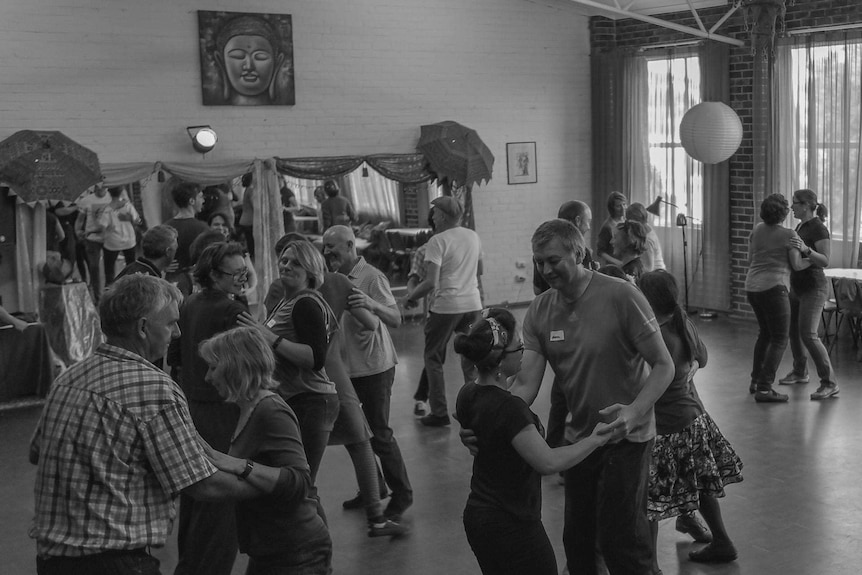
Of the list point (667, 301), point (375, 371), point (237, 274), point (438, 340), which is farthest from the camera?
point (438, 340)

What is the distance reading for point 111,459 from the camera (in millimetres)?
2570

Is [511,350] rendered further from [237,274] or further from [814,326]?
[814,326]

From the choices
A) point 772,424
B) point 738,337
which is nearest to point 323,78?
point 738,337

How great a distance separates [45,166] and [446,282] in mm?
4390

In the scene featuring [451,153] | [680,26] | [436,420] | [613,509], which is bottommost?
[436,420]

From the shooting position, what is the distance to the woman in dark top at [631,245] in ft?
20.2

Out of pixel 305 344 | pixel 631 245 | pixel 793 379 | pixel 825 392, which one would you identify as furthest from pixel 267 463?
pixel 793 379

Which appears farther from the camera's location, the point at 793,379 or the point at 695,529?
the point at 793,379

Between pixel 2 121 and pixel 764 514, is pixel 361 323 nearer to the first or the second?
pixel 764 514

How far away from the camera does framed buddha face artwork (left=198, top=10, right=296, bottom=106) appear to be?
10555 mm

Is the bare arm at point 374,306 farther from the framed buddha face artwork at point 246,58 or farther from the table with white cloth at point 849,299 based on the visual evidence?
the framed buddha face artwork at point 246,58

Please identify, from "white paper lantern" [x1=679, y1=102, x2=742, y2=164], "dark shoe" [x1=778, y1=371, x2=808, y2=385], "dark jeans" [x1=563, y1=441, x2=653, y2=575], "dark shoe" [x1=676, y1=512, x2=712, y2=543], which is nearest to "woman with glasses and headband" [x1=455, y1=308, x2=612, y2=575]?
"dark jeans" [x1=563, y1=441, x2=653, y2=575]

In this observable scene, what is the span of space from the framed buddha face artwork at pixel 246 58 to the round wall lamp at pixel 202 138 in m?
0.31

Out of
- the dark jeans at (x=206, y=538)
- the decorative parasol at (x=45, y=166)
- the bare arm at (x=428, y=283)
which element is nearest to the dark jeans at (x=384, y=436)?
the dark jeans at (x=206, y=538)
